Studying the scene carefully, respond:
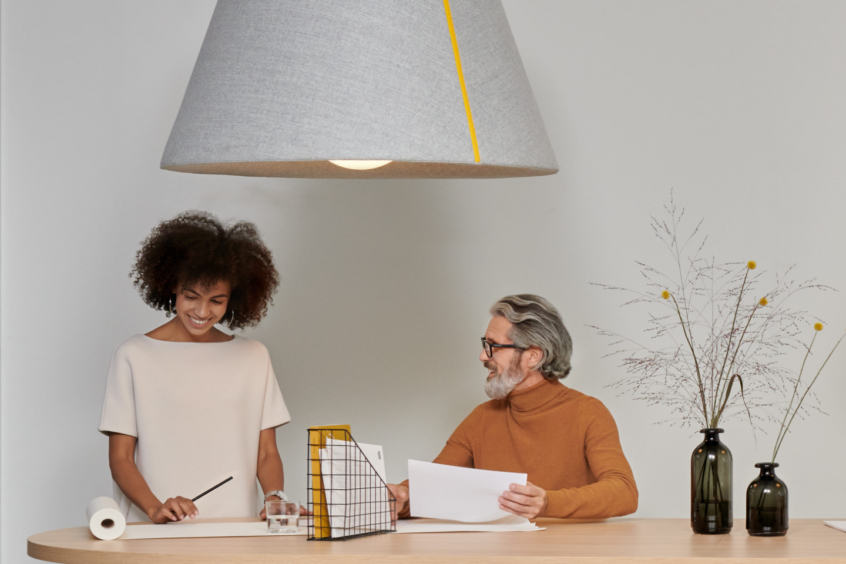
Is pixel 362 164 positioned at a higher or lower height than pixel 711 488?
higher

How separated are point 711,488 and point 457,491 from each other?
0.58 meters

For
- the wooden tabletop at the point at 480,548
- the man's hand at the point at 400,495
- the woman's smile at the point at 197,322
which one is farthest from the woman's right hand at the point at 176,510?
the woman's smile at the point at 197,322

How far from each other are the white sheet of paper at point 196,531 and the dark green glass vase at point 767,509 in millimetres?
1023

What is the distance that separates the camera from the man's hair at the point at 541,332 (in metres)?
2.78

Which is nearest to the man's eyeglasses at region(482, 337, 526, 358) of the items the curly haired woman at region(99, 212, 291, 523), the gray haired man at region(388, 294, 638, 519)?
the gray haired man at region(388, 294, 638, 519)

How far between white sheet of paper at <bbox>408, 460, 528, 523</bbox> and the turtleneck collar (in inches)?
23.7

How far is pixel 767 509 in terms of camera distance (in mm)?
2129

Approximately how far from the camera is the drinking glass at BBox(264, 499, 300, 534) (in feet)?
7.18

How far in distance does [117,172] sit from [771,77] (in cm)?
256

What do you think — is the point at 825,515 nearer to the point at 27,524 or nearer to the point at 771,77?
the point at 771,77

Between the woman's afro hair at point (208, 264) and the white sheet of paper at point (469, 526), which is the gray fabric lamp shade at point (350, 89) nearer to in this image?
the white sheet of paper at point (469, 526)

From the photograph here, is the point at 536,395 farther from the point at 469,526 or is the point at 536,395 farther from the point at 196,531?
the point at 196,531

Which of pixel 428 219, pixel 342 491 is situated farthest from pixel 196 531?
pixel 428 219

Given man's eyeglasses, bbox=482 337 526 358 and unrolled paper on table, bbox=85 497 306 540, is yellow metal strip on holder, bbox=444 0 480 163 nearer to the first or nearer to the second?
unrolled paper on table, bbox=85 497 306 540
